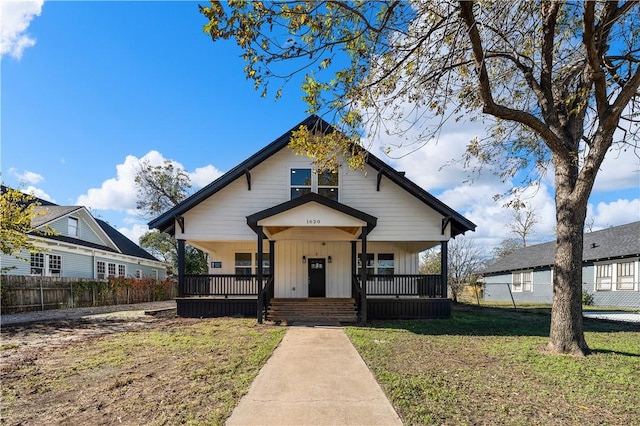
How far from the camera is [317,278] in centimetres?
1594

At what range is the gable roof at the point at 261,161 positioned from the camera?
13430 millimetres

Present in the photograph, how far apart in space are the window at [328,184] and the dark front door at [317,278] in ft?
10.7

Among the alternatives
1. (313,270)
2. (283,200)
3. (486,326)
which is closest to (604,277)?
(486,326)

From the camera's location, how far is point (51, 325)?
12.3m

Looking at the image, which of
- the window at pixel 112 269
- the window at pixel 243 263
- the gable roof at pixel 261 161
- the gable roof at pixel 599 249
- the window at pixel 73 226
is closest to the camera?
the gable roof at pixel 261 161

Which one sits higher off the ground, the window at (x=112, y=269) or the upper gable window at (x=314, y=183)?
the upper gable window at (x=314, y=183)

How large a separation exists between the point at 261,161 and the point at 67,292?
42.0ft

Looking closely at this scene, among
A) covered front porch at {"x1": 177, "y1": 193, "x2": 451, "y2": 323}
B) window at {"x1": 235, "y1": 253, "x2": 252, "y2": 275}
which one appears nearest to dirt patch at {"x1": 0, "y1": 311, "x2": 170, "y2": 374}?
covered front porch at {"x1": 177, "y1": 193, "x2": 451, "y2": 323}

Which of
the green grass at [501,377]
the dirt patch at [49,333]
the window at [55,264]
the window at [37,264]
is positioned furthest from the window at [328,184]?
the window at [55,264]

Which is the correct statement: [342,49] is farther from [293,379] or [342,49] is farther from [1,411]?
[1,411]

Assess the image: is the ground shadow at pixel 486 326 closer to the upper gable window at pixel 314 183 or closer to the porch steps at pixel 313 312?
the porch steps at pixel 313 312

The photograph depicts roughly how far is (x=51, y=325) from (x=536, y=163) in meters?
15.9

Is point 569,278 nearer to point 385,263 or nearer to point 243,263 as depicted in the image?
point 385,263

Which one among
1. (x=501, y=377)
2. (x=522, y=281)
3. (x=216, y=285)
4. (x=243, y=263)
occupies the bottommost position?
(x=522, y=281)
